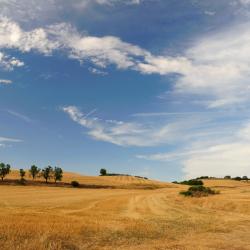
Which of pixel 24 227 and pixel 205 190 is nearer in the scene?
pixel 24 227

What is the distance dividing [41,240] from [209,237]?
8.33 metres

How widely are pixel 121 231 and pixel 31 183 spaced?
120m

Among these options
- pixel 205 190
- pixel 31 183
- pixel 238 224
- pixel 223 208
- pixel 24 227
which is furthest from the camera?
pixel 31 183

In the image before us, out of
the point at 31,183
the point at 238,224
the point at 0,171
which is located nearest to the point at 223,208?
the point at 238,224

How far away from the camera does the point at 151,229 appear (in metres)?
23.0

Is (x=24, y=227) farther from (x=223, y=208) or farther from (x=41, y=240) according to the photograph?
(x=223, y=208)

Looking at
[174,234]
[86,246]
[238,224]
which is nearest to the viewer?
[86,246]

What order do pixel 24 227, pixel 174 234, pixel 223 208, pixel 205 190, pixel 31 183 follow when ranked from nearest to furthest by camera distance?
pixel 24 227
pixel 174 234
pixel 223 208
pixel 205 190
pixel 31 183

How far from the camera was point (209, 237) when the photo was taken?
2117 cm

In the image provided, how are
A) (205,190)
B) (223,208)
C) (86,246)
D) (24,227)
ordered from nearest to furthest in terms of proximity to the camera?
1. (86,246)
2. (24,227)
3. (223,208)
4. (205,190)

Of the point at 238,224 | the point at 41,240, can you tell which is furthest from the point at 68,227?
the point at 238,224

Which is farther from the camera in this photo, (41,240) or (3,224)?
(3,224)

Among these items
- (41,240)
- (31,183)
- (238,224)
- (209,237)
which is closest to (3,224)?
(41,240)

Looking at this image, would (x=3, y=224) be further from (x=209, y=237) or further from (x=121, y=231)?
(x=209, y=237)
